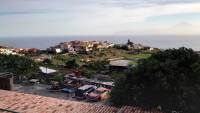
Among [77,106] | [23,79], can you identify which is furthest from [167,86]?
[23,79]

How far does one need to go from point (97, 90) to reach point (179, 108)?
569 inches

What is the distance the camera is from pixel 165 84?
2420 centimetres

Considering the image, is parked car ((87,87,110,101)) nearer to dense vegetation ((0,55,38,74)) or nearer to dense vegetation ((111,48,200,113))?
dense vegetation ((111,48,200,113))

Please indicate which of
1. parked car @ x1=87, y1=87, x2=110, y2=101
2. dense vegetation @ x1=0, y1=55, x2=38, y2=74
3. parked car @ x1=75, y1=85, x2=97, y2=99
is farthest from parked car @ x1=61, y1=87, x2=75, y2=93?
dense vegetation @ x1=0, y1=55, x2=38, y2=74

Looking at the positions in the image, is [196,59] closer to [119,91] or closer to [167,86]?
[167,86]

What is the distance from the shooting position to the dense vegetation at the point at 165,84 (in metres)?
23.9

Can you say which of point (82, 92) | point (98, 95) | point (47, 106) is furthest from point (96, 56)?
point (47, 106)

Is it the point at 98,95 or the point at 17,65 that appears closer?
the point at 98,95

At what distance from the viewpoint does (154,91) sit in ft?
82.0

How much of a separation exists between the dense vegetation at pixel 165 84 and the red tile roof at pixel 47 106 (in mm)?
8839

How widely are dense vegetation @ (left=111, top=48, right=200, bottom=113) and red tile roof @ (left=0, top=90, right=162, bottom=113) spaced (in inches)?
348

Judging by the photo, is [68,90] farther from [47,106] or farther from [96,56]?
[96,56]

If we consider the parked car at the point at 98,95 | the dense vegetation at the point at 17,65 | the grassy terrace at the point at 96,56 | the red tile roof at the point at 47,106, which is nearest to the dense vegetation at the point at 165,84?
the parked car at the point at 98,95

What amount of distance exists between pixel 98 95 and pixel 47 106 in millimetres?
20262
